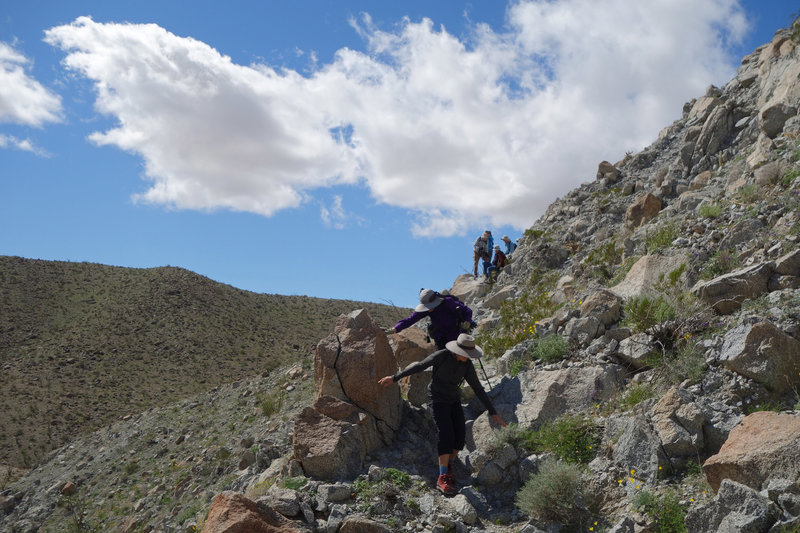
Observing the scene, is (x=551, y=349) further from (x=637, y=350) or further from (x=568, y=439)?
(x=568, y=439)

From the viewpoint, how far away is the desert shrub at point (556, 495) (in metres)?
5.72

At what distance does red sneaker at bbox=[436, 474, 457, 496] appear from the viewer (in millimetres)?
6594

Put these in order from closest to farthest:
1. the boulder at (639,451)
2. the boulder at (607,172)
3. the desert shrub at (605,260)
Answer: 1. the boulder at (639,451)
2. the desert shrub at (605,260)
3. the boulder at (607,172)

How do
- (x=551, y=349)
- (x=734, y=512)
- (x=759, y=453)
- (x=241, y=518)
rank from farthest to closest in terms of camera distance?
(x=551, y=349) → (x=241, y=518) → (x=759, y=453) → (x=734, y=512)

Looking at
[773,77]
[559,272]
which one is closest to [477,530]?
[559,272]

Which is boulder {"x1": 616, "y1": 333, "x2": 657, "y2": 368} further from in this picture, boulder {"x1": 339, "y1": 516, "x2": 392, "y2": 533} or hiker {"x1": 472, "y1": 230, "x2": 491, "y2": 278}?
hiker {"x1": 472, "y1": 230, "x2": 491, "y2": 278}

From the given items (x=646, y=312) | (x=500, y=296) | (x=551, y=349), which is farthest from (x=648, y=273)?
(x=500, y=296)

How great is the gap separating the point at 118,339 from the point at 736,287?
3812 centimetres

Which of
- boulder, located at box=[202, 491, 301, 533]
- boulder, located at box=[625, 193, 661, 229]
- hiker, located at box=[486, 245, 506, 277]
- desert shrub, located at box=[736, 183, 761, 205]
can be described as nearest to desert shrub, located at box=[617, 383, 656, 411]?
boulder, located at box=[202, 491, 301, 533]

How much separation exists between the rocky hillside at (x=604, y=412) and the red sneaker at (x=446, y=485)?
0.39 ft

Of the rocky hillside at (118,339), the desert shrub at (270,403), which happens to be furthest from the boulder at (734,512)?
the rocky hillside at (118,339)

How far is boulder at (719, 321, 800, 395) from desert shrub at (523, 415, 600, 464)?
169 centimetres

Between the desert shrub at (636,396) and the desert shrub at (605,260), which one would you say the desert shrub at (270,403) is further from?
the desert shrub at (636,396)

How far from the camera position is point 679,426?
5.84 metres
